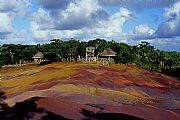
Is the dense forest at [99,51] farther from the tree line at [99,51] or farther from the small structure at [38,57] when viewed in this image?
the small structure at [38,57]

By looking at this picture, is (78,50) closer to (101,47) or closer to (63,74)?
(101,47)

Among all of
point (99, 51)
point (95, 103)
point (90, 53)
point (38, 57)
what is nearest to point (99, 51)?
point (99, 51)

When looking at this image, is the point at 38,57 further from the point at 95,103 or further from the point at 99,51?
the point at 95,103

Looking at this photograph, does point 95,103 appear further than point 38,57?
Result: No

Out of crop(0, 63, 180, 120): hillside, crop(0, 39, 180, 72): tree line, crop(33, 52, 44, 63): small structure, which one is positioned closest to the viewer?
crop(0, 63, 180, 120): hillside

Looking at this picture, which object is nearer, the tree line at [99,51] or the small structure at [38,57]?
the tree line at [99,51]

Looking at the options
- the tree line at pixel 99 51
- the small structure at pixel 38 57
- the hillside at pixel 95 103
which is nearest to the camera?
the hillside at pixel 95 103

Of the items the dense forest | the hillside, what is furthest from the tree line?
the hillside

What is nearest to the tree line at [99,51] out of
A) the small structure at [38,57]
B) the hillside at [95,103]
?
the small structure at [38,57]

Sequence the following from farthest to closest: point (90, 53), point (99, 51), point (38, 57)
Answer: point (38, 57) < point (99, 51) < point (90, 53)

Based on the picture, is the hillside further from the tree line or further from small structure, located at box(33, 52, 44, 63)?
small structure, located at box(33, 52, 44, 63)

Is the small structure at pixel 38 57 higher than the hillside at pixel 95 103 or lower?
higher
